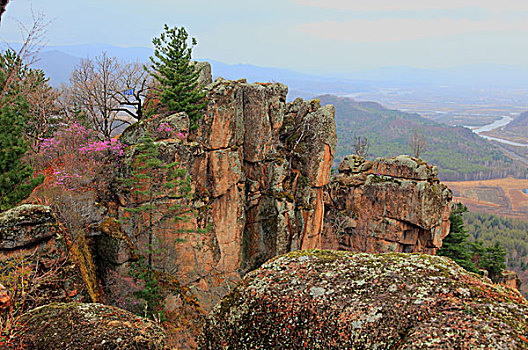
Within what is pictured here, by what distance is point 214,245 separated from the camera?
2553cm

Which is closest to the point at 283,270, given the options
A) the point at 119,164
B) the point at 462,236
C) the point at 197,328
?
the point at 197,328

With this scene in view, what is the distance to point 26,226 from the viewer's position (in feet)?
38.8

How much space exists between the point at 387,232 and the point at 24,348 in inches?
1325

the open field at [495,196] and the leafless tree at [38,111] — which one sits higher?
the leafless tree at [38,111]

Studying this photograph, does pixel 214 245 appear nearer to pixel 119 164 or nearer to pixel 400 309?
pixel 119 164

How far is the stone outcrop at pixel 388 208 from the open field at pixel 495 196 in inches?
4550

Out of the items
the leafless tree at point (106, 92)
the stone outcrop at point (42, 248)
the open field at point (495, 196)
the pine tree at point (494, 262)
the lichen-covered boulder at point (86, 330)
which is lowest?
the open field at point (495, 196)

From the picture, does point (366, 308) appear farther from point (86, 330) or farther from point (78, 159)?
point (78, 159)

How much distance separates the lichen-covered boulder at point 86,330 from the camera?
4996mm

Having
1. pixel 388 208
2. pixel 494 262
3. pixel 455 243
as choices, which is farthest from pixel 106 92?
pixel 494 262

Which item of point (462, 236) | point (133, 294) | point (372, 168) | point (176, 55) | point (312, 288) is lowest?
point (462, 236)

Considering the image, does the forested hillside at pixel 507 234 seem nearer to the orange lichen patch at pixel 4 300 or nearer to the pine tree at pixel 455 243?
the pine tree at pixel 455 243

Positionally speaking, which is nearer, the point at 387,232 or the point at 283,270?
the point at 283,270

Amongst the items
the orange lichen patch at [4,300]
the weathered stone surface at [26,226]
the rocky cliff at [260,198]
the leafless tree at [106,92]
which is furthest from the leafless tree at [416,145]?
the orange lichen patch at [4,300]
